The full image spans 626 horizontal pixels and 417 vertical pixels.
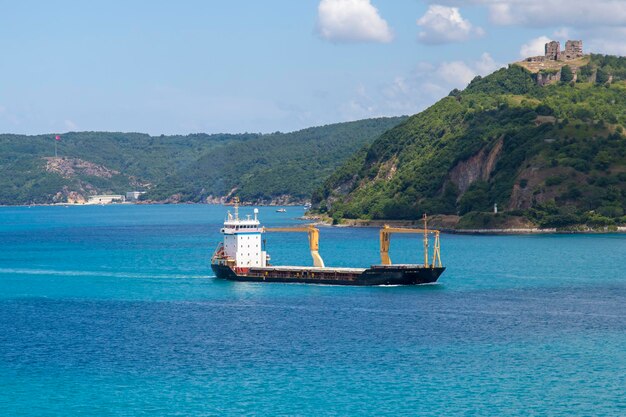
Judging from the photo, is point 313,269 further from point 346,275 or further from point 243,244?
point 243,244

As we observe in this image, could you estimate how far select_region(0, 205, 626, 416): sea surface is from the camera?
2301 inches

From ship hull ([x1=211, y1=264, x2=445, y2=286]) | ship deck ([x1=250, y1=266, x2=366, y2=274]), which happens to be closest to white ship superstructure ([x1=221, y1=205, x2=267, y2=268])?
ship hull ([x1=211, y1=264, x2=445, y2=286])

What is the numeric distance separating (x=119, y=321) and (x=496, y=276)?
167 feet

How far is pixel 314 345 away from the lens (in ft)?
242

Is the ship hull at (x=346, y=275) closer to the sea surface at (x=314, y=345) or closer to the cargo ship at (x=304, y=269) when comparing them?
the cargo ship at (x=304, y=269)

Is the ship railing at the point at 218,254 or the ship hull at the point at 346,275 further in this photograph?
the ship railing at the point at 218,254

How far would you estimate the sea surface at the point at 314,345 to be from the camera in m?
58.4

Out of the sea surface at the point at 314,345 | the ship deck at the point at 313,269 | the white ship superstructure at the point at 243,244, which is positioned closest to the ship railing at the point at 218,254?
the white ship superstructure at the point at 243,244

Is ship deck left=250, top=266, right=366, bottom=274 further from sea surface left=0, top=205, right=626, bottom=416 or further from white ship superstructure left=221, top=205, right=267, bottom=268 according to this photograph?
sea surface left=0, top=205, right=626, bottom=416

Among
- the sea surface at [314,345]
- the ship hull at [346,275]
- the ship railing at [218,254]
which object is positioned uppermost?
the ship railing at [218,254]

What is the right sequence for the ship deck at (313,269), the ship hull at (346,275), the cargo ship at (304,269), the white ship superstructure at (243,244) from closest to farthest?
the ship hull at (346,275), the cargo ship at (304,269), the ship deck at (313,269), the white ship superstructure at (243,244)

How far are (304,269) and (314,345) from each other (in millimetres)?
41128

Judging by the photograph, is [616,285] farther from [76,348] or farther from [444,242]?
[444,242]

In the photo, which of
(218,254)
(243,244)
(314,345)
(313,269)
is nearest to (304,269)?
(313,269)
